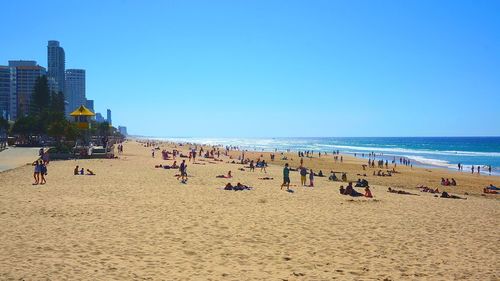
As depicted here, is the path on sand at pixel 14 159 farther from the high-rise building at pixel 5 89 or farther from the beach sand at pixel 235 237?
the high-rise building at pixel 5 89

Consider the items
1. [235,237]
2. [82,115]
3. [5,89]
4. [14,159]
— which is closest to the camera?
[235,237]

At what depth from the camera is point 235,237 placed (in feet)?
34.8

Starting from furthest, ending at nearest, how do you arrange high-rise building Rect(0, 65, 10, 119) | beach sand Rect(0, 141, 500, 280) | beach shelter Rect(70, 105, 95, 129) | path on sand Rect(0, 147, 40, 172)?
high-rise building Rect(0, 65, 10, 119) < beach shelter Rect(70, 105, 95, 129) < path on sand Rect(0, 147, 40, 172) < beach sand Rect(0, 141, 500, 280)

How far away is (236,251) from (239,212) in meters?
4.76

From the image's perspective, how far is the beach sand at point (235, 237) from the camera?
801 cm

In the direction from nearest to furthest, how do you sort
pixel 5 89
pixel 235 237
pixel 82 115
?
pixel 235 237, pixel 82 115, pixel 5 89

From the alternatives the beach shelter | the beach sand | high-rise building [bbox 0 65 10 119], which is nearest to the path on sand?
the beach shelter

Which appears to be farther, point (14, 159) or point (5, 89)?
point (5, 89)

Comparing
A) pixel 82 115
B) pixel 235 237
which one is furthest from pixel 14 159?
pixel 235 237

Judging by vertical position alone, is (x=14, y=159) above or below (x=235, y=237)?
above

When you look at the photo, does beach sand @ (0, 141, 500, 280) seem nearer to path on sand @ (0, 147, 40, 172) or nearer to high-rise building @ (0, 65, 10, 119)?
path on sand @ (0, 147, 40, 172)

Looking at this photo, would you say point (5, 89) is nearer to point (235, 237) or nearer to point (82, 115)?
point (82, 115)

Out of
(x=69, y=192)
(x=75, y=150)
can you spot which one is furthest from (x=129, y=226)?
(x=75, y=150)

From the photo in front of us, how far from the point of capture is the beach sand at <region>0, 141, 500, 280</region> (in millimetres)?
8008
